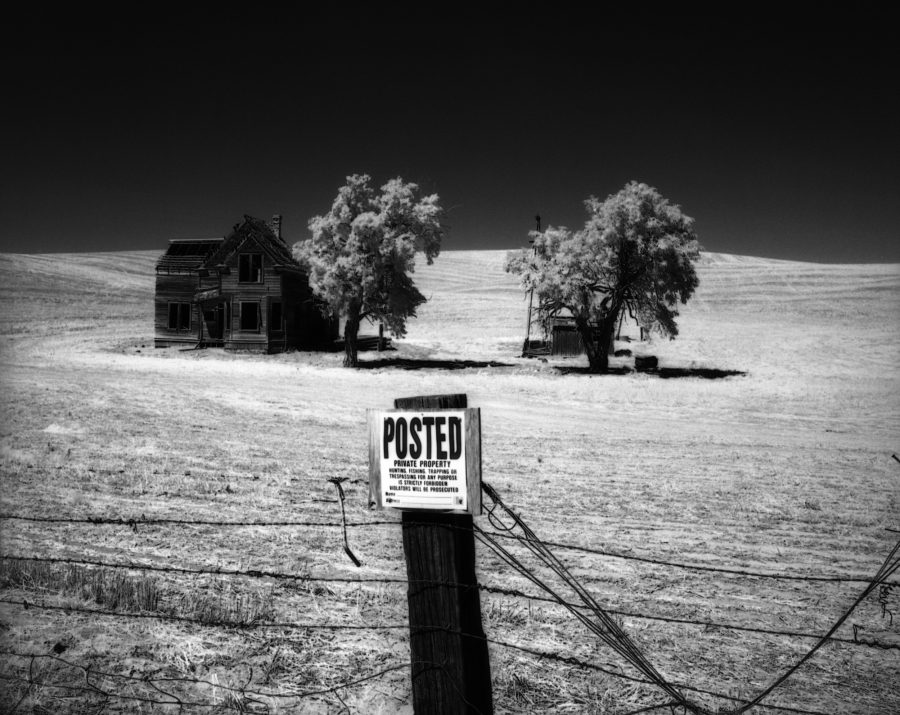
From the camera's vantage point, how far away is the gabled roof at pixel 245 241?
38.2 m

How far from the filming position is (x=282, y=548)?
→ 22.1 ft

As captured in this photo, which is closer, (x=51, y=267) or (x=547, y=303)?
(x=547, y=303)

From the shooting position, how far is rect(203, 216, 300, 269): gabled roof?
38188 mm

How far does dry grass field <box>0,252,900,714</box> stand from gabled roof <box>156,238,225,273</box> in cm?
2127

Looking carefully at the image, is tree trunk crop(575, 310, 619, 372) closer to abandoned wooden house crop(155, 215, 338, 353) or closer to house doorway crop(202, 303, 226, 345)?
abandoned wooden house crop(155, 215, 338, 353)

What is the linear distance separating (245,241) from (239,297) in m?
3.37

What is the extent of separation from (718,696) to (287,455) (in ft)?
27.3

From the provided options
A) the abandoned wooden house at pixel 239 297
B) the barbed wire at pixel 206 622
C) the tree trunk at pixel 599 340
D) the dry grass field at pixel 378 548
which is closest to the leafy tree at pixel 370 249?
the abandoned wooden house at pixel 239 297

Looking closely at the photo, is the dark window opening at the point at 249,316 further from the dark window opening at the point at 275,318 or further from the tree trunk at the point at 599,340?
the tree trunk at the point at 599,340

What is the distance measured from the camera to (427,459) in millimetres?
3037

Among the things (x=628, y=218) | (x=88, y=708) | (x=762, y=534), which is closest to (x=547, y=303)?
(x=628, y=218)

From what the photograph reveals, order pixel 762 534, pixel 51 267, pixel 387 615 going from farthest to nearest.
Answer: pixel 51 267 → pixel 762 534 → pixel 387 615

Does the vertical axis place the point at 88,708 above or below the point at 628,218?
below

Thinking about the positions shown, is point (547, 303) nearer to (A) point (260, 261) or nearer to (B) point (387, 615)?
(A) point (260, 261)
